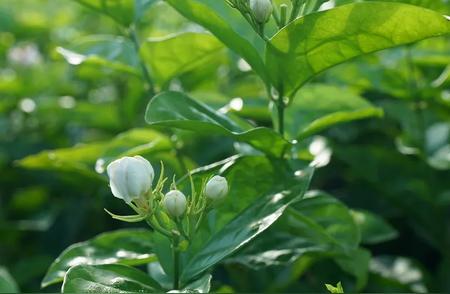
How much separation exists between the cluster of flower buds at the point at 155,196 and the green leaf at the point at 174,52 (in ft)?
1.30

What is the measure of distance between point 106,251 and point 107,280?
223mm

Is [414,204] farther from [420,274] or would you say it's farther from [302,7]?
[302,7]

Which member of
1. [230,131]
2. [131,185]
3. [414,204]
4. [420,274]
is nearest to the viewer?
[131,185]

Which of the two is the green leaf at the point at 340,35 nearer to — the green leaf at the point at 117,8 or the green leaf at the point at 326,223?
the green leaf at the point at 326,223

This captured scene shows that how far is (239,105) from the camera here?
1.16m

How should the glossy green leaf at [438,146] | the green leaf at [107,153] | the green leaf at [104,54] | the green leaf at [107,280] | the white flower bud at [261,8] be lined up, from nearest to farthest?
the green leaf at [107,280] < the white flower bud at [261,8] < the green leaf at [107,153] < the green leaf at [104,54] < the glossy green leaf at [438,146]

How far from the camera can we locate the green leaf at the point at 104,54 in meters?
1.37

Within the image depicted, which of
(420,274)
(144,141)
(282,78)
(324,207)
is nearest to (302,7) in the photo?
(282,78)

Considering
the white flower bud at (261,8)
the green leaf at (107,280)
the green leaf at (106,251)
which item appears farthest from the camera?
the green leaf at (106,251)

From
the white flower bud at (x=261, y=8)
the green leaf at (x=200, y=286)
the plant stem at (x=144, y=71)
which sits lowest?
the green leaf at (x=200, y=286)

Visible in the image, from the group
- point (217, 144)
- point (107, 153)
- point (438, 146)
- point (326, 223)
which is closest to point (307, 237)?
point (326, 223)

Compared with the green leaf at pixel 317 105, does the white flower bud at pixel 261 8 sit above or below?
above

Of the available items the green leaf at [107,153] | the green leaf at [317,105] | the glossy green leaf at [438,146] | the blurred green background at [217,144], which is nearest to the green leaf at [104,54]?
the blurred green background at [217,144]

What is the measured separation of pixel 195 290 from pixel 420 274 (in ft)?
2.37
